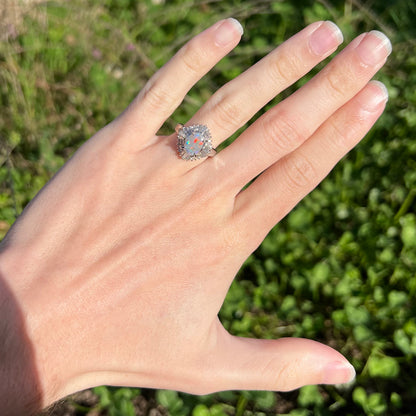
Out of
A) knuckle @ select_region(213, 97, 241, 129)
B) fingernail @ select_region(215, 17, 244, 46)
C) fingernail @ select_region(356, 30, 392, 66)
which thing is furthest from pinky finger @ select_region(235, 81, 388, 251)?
fingernail @ select_region(215, 17, 244, 46)

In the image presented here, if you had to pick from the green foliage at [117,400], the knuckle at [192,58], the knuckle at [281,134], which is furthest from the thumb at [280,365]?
the knuckle at [192,58]

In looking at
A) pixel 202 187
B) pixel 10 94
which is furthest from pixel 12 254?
pixel 10 94

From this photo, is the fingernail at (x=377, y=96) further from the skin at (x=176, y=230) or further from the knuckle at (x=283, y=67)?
the knuckle at (x=283, y=67)

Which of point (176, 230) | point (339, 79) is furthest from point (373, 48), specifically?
point (176, 230)

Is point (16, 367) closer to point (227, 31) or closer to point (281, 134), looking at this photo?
point (281, 134)

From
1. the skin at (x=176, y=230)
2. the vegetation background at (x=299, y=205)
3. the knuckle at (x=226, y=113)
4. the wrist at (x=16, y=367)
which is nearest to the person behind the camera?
the wrist at (x=16, y=367)

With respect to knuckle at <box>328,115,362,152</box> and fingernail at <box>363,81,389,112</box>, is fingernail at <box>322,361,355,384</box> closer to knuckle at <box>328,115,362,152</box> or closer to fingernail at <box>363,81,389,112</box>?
knuckle at <box>328,115,362,152</box>
